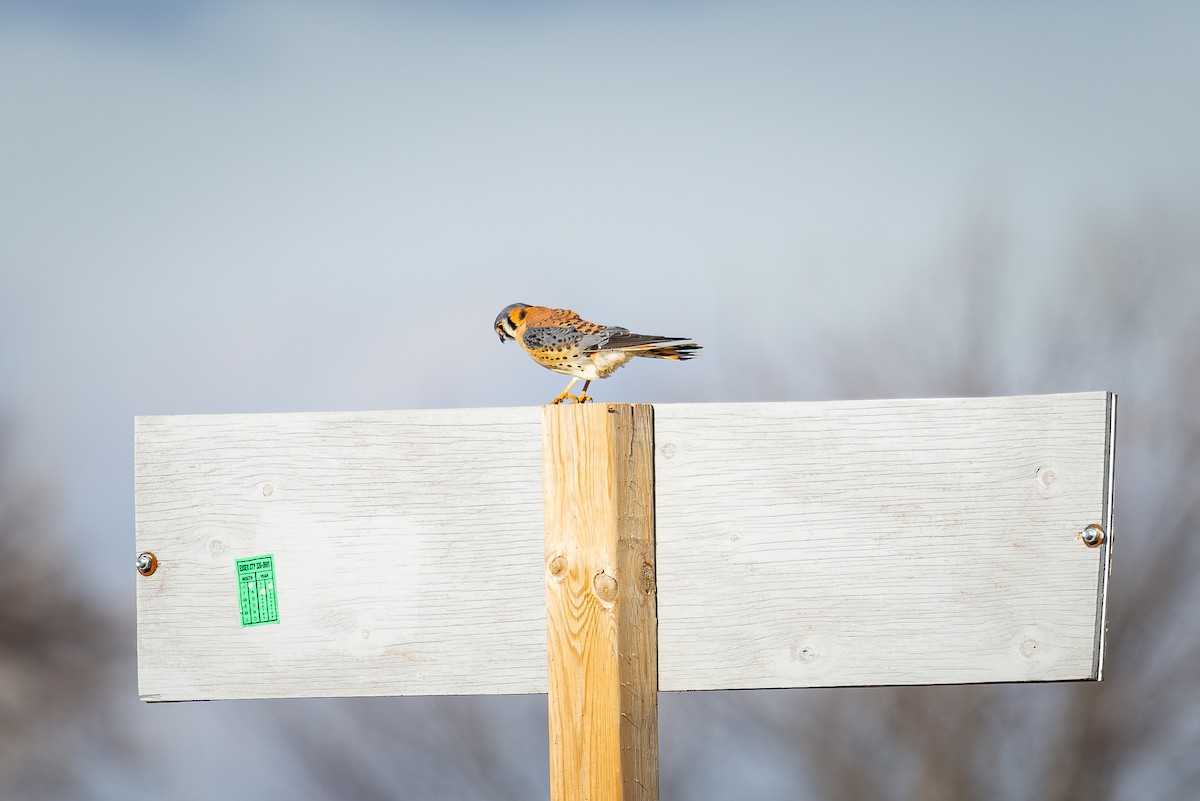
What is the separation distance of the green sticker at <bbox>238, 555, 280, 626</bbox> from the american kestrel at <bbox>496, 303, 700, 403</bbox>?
623 mm

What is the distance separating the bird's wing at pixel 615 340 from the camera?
194cm

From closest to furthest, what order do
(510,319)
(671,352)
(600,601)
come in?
(600,601)
(671,352)
(510,319)

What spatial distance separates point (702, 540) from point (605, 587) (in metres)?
0.18

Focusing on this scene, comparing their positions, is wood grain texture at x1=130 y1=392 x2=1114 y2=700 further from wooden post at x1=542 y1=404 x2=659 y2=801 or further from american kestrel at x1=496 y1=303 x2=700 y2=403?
american kestrel at x1=496 y1=303 x2=700 y2=403

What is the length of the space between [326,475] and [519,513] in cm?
34

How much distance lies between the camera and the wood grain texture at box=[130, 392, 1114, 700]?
1567 mm

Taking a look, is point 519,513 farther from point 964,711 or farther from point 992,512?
point 964,711

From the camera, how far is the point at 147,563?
5.31 ft

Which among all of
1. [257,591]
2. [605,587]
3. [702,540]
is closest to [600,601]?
[605,587]

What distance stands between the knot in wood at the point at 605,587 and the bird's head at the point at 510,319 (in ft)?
2.68

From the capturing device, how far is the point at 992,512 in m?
1.60

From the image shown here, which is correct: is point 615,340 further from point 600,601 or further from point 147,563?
point 147,563

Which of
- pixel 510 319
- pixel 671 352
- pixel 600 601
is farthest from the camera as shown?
pixel 510 319

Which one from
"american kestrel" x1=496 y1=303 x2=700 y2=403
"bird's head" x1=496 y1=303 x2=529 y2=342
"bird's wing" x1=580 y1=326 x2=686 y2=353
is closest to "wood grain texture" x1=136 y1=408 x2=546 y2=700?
"american kestrel" x1=496 y1=303 x2=700 y2=403
